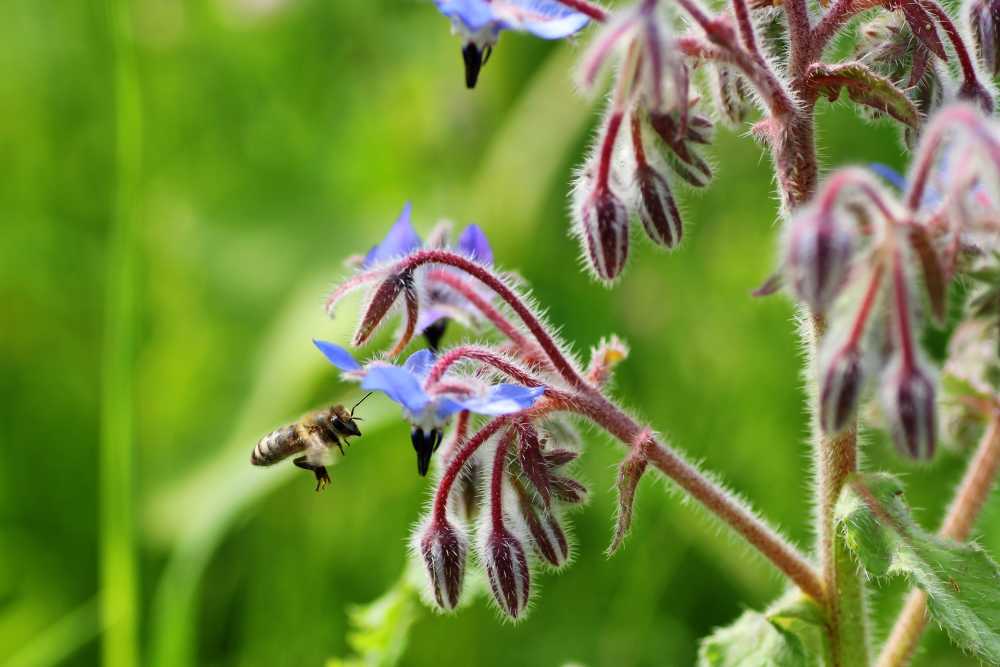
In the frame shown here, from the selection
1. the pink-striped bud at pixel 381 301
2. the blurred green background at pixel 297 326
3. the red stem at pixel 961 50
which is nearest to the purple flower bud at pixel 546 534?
the pink-striped bud at pixel 381 301

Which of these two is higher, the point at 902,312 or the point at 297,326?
the point at 297,326

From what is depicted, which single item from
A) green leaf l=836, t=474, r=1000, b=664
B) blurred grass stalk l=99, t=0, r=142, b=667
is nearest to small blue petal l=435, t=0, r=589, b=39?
green leaf l=836, t=474, r=1000, b=664

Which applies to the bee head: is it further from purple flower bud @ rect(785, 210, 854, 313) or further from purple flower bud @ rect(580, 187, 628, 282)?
purple flower bud @ rect(785, 210, 854, 313)

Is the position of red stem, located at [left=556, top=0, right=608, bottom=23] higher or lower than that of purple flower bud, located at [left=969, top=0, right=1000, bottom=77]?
higher

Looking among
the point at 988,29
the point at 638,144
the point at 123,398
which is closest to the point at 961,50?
the point at 988,29

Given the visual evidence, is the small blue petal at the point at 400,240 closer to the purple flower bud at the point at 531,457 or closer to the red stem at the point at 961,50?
the purple flower bud at the point at 531,457

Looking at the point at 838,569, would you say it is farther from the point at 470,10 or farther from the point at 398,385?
the point at 470,10

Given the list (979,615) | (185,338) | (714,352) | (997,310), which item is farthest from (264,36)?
(979,615)

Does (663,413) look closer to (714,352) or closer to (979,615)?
(714,352)
